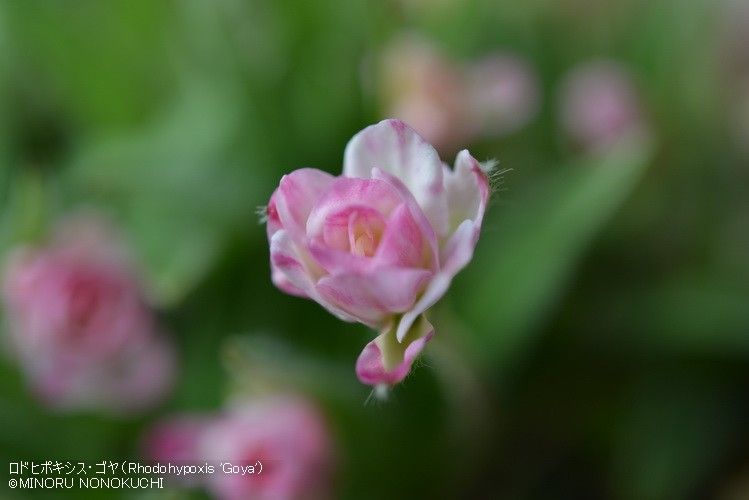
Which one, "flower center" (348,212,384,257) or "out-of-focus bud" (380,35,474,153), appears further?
"out-of-focus bud" (380,35,474,153)

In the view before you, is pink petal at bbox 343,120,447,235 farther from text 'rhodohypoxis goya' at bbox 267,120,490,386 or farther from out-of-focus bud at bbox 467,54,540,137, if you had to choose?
out-of-focus bud at bbox 467,54,540,137

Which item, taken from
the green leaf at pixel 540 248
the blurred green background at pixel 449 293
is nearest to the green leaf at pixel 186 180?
the blurred green background at pixel 449 293

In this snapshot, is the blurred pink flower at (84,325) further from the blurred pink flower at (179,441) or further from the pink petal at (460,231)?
the pink petal at (460,231)

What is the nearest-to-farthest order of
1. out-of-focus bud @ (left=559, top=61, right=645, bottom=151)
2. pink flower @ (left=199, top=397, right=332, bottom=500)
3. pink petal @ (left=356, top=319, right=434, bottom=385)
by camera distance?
pink petal @ (left=356, top=319, right=434, bottom=385) < pink flower @ (left=199, top=397, right=332, bottom=500) < out-of-focus bud @ (left=559, top=61, right=645, bottom=151)

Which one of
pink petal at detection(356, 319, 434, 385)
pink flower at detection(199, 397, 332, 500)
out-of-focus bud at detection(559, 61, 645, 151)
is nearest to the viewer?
pink petal at detection(356, 319, 434, 385)

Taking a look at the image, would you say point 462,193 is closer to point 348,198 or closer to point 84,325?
point 348,198

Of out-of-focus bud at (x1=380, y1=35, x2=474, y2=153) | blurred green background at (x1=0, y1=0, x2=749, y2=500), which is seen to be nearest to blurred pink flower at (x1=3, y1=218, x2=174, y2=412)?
blurred green background at (x1=0, y1=0, x2=749, y2=500)

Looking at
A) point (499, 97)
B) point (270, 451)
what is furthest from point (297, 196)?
point (499, 97)
